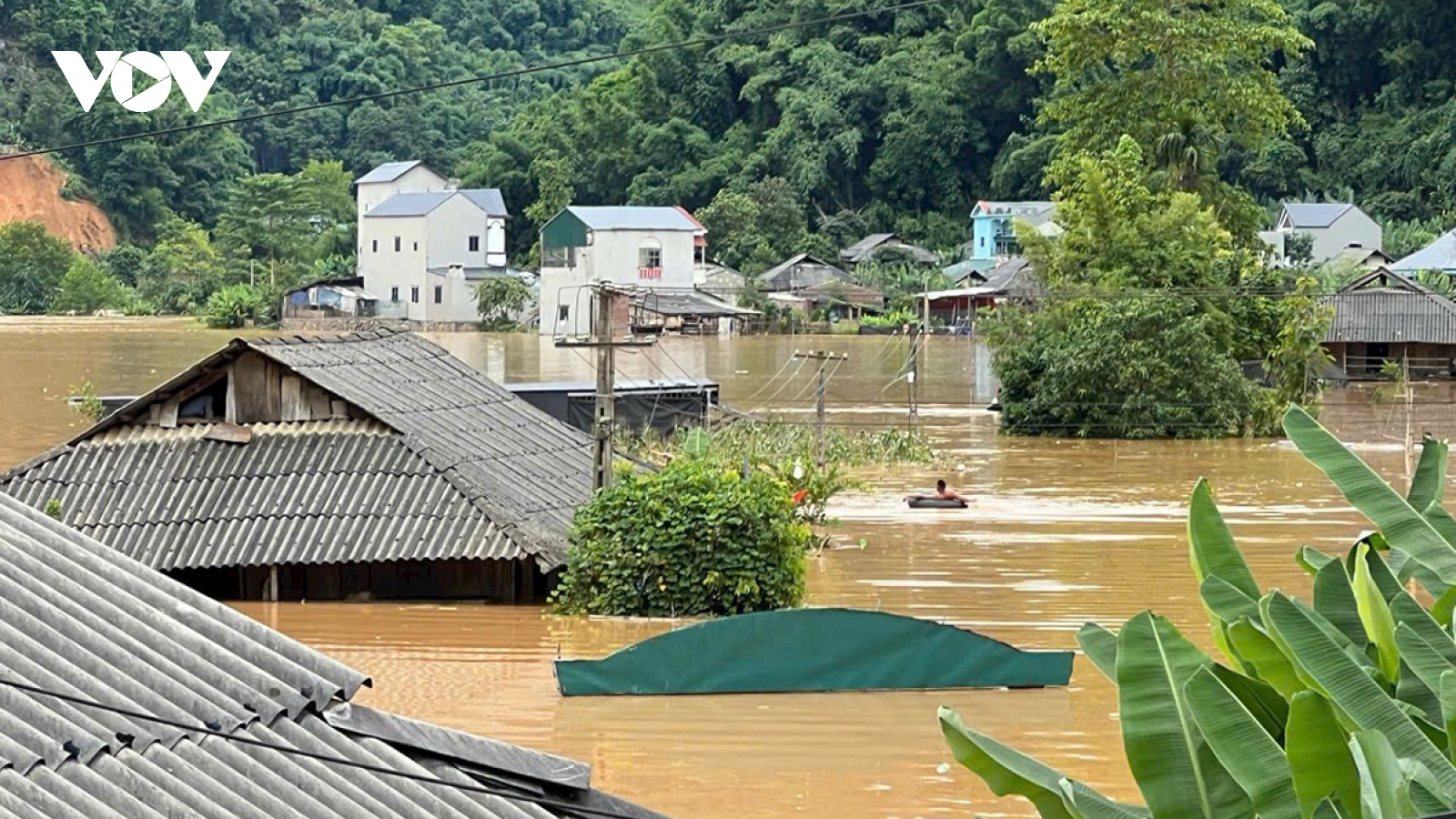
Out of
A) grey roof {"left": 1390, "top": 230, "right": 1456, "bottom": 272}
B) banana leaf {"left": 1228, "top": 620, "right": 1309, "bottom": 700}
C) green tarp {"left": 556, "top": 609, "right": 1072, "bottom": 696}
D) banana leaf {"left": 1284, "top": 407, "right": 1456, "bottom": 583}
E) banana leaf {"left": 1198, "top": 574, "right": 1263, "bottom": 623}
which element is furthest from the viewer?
grey roof {"left": 1390, "top": 230, "right": 1456, "bottom": 272}

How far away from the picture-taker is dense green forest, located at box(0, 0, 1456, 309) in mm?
74562

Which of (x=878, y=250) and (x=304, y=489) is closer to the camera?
(x=304, y=489)

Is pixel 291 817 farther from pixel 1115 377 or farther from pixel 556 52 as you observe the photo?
pixel 556 52

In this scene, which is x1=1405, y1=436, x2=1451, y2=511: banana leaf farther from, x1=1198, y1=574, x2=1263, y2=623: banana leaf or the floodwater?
the floodwater

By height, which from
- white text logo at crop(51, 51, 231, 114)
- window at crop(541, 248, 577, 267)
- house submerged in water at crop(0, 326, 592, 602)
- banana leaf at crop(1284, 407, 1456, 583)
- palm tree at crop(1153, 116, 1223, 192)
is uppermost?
white text logo at crop(51, 51, 231, 114)

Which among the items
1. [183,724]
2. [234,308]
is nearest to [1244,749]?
[183,724]

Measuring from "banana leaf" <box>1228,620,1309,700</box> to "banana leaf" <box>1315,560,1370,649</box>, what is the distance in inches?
16.5

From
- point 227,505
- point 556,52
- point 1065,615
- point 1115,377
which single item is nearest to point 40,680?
point 227,505

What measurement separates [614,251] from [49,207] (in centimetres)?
2951

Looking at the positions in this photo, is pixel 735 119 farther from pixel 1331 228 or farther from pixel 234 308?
pixel 1331 228

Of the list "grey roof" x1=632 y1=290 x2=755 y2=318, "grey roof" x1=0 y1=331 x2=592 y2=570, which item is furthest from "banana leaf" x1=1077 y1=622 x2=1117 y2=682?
"grey roof" x1=632 y1=290 x2=755 y2=318

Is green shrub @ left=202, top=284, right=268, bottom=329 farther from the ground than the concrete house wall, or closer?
closer

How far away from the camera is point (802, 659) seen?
14781mm

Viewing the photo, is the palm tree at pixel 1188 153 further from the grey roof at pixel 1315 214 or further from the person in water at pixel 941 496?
the person in water at pixel 941 496
